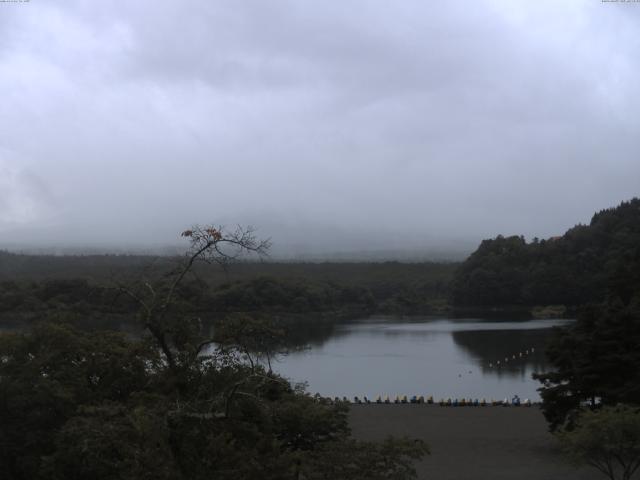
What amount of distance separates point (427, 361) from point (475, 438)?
2113 cm

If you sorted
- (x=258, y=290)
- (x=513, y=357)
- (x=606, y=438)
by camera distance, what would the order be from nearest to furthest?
(x=606, y=438) → (x=513, y=357) → (x=258, y=290)

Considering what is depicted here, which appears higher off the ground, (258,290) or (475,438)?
(258,290)

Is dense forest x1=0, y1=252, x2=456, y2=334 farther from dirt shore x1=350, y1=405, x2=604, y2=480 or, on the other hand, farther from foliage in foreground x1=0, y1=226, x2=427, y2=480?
foliage in foreground x1=0, y1=226, x2=427, y2=480

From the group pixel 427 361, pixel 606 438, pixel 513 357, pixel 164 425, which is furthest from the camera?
pixel 513 357

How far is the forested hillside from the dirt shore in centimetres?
4771

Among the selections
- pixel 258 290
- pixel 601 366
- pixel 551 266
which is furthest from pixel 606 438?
pixel 551 266

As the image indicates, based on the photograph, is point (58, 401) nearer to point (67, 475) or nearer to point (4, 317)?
point (67, 475)

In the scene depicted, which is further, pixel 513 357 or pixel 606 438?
pixel 513 357

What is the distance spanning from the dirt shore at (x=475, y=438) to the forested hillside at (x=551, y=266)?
47.7 metres

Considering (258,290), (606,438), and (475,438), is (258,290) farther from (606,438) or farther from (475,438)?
(606,438)

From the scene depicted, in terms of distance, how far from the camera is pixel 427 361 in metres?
39.2

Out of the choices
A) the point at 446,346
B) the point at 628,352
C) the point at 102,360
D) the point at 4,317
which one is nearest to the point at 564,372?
the point at 628,352

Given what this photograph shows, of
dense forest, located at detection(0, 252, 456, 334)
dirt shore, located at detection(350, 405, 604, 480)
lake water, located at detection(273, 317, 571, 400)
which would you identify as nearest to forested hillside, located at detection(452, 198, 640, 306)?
dense forest, located at detection(0, 252, 456, 334)


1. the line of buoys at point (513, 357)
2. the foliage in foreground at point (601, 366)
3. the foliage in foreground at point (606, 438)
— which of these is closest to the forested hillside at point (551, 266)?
the line of buoys at point (513, 357)
